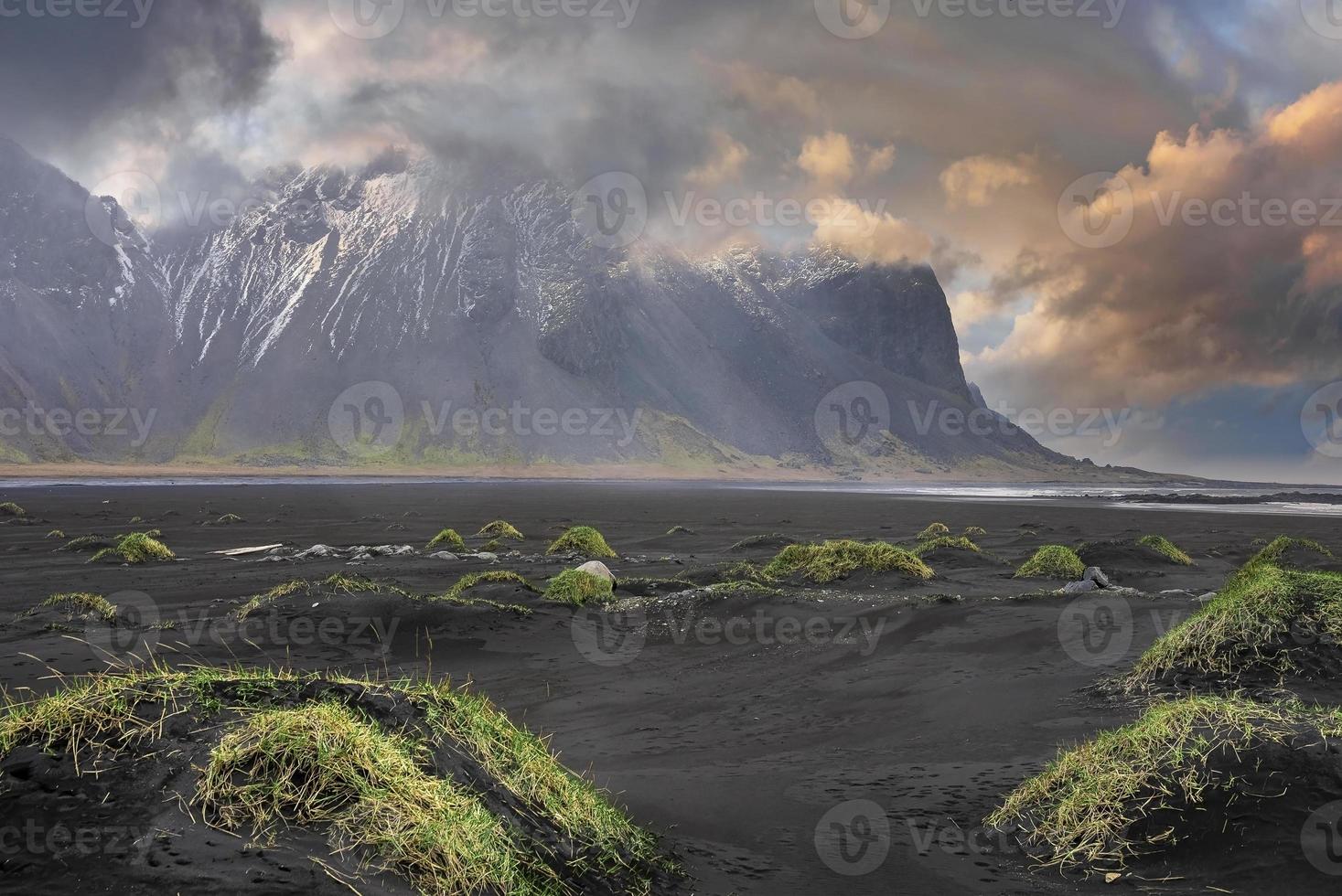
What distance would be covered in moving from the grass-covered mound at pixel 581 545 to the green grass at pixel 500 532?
Answer: 6515 millimetres

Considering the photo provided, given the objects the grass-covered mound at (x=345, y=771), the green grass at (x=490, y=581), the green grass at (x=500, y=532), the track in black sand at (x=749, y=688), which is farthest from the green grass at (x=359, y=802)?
the green grass at (x=500, y=532)

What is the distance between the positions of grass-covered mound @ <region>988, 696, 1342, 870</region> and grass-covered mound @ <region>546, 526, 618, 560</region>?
26.4m

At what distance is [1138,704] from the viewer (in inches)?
456

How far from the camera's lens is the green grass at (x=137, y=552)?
1167 inches

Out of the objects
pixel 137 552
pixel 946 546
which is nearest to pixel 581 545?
pixel 946 546

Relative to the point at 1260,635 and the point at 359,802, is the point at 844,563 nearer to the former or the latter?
the point at 1260,635

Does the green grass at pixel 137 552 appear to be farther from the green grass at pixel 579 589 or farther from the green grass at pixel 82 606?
the green grass at pixel 579 589

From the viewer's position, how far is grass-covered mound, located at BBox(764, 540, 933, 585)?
24.6m

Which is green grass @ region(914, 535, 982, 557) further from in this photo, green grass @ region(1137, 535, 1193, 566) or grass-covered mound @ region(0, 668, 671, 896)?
grass-covered mound @ region(0, 668, 671, 896)

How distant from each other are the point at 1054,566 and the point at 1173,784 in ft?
69.5

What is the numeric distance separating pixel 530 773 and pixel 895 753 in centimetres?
586

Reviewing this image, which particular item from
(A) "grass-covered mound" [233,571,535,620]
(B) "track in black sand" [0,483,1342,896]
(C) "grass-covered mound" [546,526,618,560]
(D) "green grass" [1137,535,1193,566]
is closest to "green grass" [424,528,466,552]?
(C) "grass-covered mound" [546,526,618,560]

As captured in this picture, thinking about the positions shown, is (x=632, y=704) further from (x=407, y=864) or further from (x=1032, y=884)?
(x=407, y=864)

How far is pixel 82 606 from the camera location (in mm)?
18156
